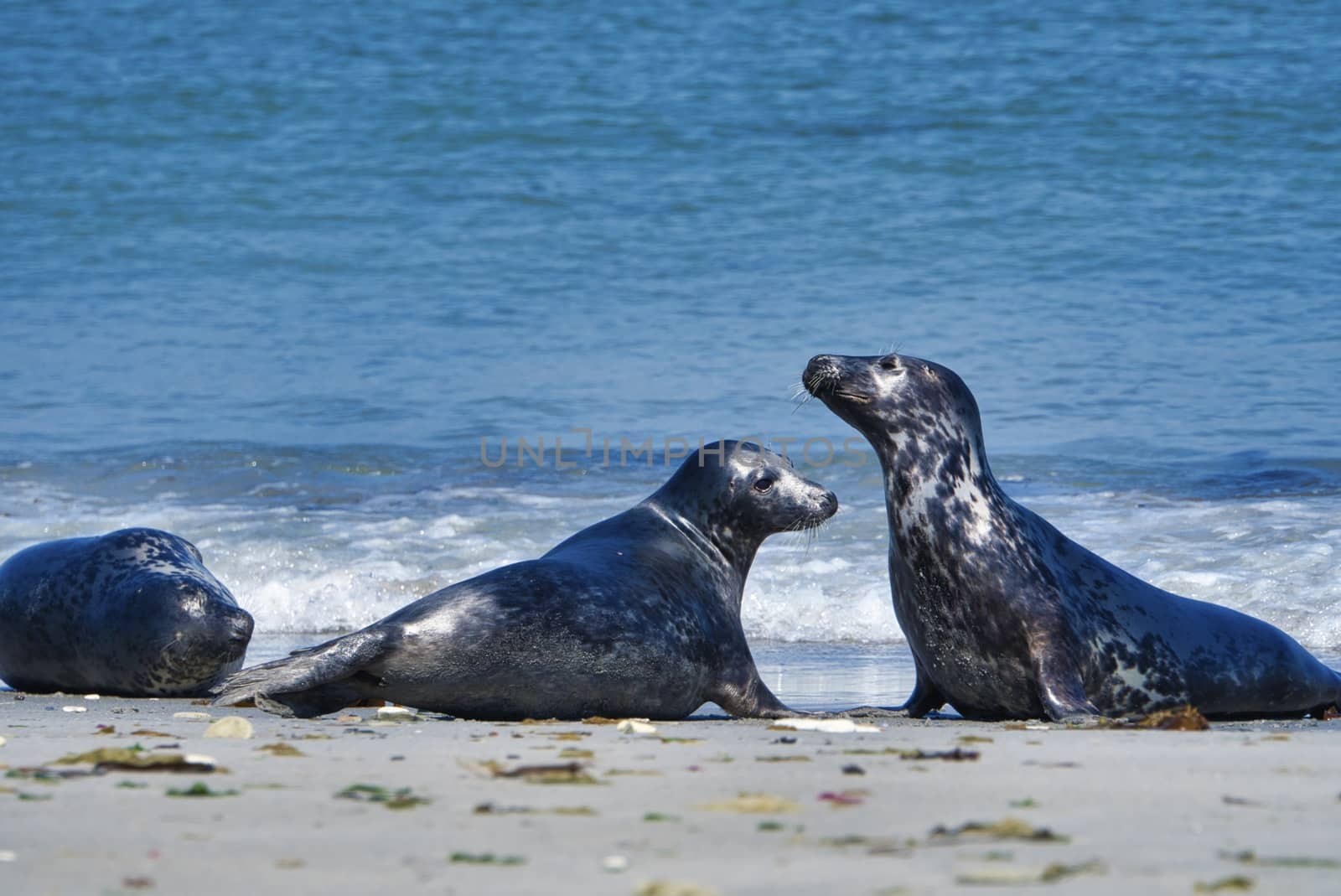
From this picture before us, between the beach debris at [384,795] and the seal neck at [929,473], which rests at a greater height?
the seal neck at [929,473]

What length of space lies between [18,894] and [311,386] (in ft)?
47.1

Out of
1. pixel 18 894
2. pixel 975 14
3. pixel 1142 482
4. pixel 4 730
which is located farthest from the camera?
pixel 975 14

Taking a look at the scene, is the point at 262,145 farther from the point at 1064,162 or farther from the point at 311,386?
the point at 1064,162

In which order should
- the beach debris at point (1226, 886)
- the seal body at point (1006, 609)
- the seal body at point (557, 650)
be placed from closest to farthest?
the beach debris at point (1226, 886), the seal body at point (557, 650), the seal body at point (1006, 609)

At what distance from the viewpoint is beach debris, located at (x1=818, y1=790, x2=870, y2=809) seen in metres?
2.91

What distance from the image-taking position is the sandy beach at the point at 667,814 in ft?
7.34

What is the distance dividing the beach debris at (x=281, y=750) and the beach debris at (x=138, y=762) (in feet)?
0.78

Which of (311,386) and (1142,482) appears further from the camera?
(311,386)

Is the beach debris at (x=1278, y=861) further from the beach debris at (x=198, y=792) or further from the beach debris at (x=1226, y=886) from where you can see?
the beach debris at (x=198, y=792)

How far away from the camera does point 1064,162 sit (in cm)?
2202

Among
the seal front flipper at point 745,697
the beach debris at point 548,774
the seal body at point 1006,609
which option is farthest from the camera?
the seal front flipper at point 745,697

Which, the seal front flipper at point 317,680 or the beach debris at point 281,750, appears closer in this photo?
the beach debris at point 281,750

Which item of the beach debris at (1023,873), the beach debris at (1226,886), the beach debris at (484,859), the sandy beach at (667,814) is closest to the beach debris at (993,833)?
the sandy beach at (667,814)

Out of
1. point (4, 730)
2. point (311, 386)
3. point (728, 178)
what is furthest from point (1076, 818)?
point (728, 178)
